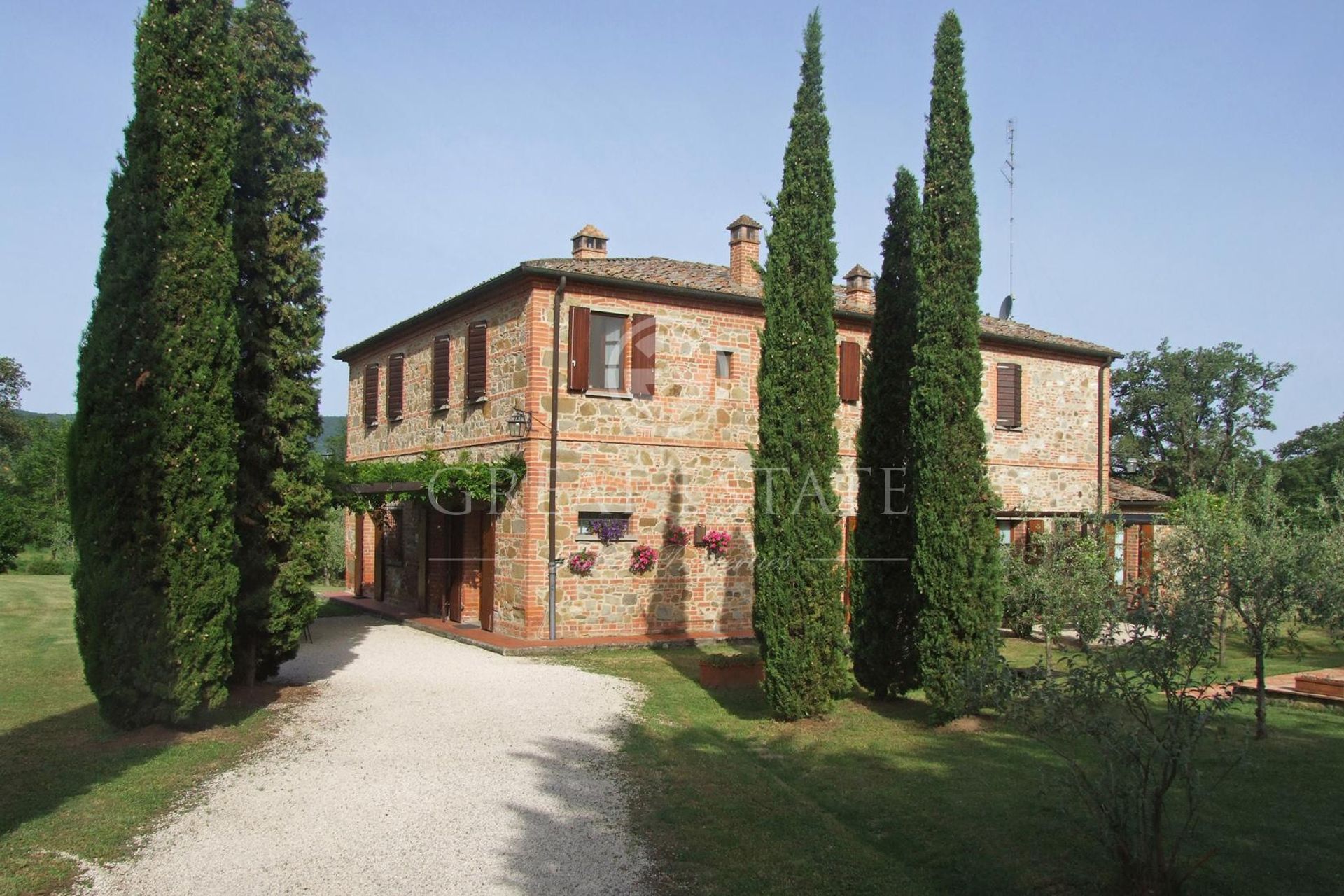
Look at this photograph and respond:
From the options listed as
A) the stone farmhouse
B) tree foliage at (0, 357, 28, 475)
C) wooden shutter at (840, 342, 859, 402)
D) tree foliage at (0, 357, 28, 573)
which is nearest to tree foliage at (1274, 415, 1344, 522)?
the stone farmhouse

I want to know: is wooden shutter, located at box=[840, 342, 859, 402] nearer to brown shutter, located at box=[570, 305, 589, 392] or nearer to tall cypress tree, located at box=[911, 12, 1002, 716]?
brown shutter, located at box=[570, 305, 589, 392]

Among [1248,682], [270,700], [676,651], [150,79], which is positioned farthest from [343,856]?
[1248,682]

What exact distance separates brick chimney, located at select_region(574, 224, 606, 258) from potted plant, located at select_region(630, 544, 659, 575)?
587 centimetres

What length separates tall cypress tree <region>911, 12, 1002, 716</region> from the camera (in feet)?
29.3

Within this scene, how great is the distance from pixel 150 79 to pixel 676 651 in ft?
33.3

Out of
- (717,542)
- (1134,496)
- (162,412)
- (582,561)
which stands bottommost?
(582,561)

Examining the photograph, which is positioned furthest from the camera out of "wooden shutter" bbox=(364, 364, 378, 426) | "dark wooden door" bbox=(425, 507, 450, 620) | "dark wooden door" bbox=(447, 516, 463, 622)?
"wooden shutter" bbox=(364, 364, 378, 426)

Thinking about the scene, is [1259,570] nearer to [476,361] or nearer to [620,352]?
[620,352]

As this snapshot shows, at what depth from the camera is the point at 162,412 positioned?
7934 mm

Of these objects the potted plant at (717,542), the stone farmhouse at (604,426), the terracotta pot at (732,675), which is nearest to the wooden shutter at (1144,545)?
the stone farmhouse at (604,426)

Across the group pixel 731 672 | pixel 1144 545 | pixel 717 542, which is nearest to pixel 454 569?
pixel 717 542

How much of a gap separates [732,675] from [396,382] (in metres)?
11.1

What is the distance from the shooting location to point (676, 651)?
1426 cm

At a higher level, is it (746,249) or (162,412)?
(746,249)
